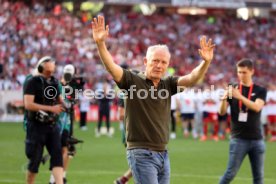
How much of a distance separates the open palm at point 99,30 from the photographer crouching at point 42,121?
4434 mm

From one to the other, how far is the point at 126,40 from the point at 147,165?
37.2m

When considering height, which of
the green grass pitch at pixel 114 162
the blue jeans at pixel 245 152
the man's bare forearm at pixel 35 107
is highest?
the man's bare forearm at pixel 35 107

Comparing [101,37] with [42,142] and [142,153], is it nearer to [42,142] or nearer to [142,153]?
[142,153]

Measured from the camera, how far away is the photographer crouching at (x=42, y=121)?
12680mm

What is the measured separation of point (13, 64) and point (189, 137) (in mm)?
12430

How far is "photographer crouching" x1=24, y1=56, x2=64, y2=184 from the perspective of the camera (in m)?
12.7

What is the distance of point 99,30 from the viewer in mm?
8383

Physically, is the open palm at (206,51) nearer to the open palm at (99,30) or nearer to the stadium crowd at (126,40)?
the open palm at (99,30)

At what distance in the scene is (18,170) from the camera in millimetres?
17359

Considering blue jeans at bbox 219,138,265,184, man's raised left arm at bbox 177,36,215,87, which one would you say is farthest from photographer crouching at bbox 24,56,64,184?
man's raised left arm at bbox 177,36,215,87

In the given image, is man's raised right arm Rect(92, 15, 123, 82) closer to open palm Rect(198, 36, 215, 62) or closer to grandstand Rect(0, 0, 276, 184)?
open palm Rect(198, 36, 215, 62)

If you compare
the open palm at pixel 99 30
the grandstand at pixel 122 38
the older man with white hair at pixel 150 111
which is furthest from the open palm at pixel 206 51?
the grandstand at pixel 122 38

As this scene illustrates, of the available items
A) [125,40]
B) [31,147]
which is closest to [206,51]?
[31,147]

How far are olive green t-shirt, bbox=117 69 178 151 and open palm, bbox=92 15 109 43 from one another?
1.88 ft
